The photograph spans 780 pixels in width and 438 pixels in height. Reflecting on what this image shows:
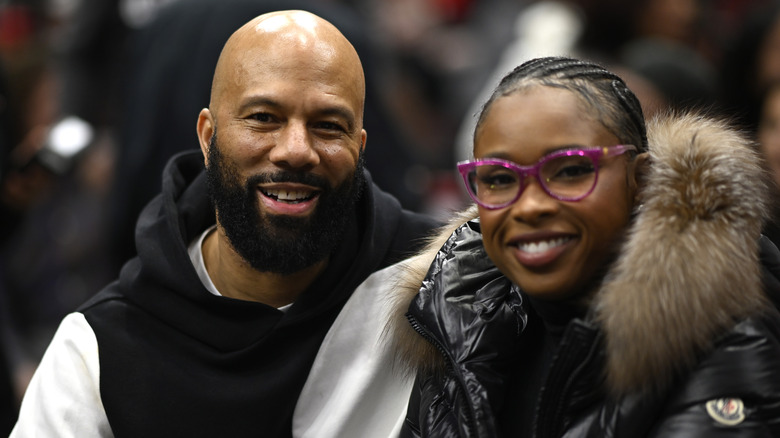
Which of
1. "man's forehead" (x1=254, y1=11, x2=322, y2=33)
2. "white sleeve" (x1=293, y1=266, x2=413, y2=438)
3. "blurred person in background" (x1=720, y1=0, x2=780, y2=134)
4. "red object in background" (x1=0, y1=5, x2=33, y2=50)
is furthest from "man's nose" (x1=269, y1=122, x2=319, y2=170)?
"red object in background" (x1=0, y1=5, x2=33, y2=50)

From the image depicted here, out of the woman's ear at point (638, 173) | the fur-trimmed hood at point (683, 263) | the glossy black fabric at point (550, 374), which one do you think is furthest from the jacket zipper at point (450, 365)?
the woman's ear at point (638, 173)

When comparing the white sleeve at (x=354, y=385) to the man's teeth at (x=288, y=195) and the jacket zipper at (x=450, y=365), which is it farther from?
the man's teeth at (x=288, y=195)

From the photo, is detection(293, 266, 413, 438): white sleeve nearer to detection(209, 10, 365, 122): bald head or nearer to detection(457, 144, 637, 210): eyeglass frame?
detection(209, 10, 365, 122): bald head

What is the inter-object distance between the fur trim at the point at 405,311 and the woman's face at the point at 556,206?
51cm

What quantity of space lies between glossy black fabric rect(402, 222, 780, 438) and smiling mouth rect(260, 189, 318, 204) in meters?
0.52

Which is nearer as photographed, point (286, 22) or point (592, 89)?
point (592, 89)

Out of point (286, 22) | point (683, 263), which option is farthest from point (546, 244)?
point (286, 22)

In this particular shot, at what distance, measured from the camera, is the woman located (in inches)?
99.8

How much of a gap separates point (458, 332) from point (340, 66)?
1018 millimetres

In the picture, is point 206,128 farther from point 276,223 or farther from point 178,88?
point 178,88

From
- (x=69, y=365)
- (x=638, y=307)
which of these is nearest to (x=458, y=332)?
(x=638, y=307)

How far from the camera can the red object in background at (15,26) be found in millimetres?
7496

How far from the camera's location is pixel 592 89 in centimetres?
279

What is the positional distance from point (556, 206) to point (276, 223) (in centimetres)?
114
